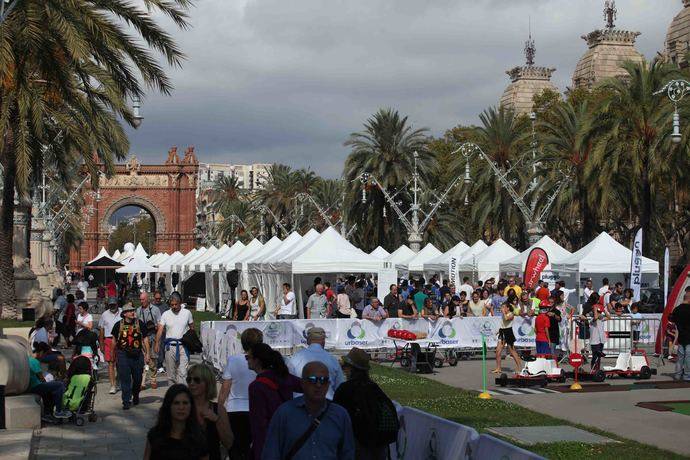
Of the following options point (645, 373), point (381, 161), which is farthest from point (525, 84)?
point (645, 373)

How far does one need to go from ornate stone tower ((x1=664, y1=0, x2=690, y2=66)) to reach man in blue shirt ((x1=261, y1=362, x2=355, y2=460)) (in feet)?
265

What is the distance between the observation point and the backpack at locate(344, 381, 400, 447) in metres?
7.71

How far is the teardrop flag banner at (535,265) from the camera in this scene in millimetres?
28969

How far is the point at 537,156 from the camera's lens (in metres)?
51.5

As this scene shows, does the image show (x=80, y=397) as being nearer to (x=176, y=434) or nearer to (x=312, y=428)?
(x=176, y=434)

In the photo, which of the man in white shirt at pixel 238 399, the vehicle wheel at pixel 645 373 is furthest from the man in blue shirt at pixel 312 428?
the vehicle wheel at pixel 645 373

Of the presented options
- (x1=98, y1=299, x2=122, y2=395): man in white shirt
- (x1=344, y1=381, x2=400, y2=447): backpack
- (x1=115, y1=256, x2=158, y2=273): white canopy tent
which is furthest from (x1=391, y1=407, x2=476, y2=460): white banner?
(x1=115, y1=256, x2=158, y2=273): white canopy tent

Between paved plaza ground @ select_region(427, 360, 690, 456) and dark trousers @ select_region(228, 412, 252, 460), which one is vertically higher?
dark trousers @ select_region(228, 412, 252, 460)

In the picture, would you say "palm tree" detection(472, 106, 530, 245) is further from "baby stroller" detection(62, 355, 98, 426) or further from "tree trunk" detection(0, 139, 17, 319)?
"baby stroller" detection(62, 355, 98, 426)

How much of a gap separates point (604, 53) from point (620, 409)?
9833 centimetres

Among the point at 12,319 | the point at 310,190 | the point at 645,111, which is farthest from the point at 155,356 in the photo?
the point at 310,190

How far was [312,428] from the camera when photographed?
6.25 metres

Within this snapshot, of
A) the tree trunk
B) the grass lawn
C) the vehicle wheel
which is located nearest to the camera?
the grass lawn

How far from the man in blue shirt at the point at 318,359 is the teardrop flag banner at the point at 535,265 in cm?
1929
